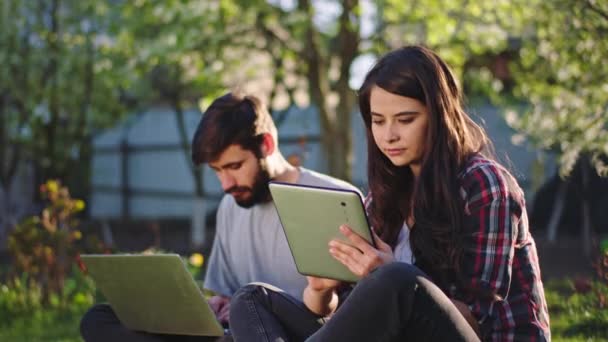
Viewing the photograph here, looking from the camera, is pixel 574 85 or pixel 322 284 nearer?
pixel 322 284

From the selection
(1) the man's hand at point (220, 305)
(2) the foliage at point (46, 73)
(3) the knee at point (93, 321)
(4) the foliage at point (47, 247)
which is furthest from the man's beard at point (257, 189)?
(2) the foliage at point (46, 73)

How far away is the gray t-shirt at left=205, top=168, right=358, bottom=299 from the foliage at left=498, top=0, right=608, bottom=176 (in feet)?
4.78

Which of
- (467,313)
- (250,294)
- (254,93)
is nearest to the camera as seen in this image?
(467,313)

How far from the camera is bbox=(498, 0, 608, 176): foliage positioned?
491 centimetres

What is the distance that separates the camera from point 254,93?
4.31 meters

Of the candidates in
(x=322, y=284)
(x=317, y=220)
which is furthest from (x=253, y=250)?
(x=317, y=220)

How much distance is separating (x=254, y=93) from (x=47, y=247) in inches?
106

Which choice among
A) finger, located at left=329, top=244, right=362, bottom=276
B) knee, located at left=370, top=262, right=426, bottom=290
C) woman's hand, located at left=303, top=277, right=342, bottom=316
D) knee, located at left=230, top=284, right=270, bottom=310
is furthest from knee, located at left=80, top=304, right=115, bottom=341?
knee, located at left=370, top=262, right=426, bottom=290

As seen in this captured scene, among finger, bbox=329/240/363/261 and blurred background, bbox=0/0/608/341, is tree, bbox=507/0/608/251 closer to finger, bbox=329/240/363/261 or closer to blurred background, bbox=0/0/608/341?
blurred background, bbox=0/0/608/341

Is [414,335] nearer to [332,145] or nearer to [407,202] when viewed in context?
[407,202]

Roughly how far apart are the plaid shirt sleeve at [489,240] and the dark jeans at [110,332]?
1316 mm

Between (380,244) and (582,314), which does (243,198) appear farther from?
(582,314)

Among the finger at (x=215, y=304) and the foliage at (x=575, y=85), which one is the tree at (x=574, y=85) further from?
the finger at (x=215, y=304)

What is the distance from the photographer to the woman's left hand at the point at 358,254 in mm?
2811
